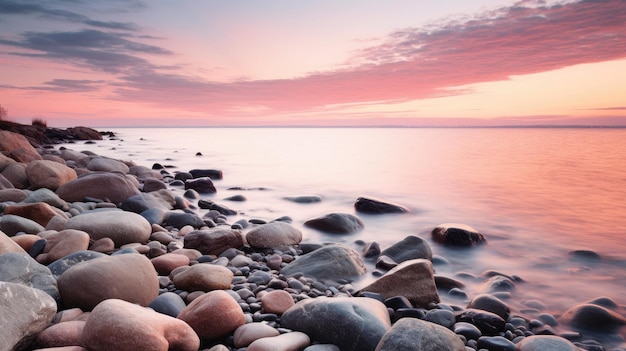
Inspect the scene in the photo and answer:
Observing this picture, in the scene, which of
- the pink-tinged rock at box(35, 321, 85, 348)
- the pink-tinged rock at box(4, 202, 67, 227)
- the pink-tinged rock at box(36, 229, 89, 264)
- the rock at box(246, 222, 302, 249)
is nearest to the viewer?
the pink-tinged rock at box(35, 321, 85, 348)

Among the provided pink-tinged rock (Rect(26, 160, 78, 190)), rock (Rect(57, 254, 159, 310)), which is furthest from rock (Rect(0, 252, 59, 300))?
pink-tinged rock (Rect(26, 160, 78, 190))

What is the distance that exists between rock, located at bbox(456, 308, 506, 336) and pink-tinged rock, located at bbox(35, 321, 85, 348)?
267cm

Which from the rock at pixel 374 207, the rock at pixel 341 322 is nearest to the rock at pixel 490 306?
the rock at pixel 341 322

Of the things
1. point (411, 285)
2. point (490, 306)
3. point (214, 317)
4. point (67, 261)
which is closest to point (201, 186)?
point (67, 261)

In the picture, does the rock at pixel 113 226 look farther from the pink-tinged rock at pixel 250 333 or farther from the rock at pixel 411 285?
the rock at pixel 411 285

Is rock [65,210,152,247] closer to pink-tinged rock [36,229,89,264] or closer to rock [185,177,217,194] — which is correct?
pink-tinged rock [36,229,89,264]

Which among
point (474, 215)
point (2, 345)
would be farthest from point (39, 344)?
point (474, 215)

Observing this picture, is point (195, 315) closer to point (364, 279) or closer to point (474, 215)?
point (364, 279)

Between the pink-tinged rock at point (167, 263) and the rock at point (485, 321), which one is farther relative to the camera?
the pink-tinged rock at point (167, 263)

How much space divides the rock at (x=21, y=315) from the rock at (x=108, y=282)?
1.09 ft

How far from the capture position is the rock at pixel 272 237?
4.75 metres

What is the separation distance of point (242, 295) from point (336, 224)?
10.0 feet

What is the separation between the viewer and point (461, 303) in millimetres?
3736

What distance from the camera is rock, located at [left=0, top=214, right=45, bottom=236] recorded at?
4.17m
